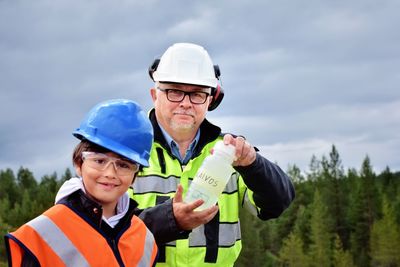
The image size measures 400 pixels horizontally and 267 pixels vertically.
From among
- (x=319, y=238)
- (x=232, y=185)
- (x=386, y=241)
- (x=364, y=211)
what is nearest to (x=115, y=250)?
(x=232, y=185)

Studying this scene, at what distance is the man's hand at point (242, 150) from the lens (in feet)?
18.6

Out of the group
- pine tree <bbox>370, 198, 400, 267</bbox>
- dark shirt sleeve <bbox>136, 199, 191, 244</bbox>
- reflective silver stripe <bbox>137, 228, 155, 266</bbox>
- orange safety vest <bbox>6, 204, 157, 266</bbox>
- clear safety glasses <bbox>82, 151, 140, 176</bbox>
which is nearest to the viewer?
orange safety vest <bbox>6, 204, 157, 266</bbox>

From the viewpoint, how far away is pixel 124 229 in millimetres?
5027

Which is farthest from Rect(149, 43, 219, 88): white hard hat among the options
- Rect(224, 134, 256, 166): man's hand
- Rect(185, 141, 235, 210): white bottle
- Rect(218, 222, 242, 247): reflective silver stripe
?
Rect(218, 222, 242, 247): reflective silver stripe

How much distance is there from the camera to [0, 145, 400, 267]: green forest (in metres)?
74.6

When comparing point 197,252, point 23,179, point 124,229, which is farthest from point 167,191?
point 23,179

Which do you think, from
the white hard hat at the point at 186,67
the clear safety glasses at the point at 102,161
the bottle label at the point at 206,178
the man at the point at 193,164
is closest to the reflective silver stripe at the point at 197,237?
the man at the point at 193,164

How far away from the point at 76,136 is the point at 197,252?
1694mm

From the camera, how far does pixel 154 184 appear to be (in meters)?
6.10

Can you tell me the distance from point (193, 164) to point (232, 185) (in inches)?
16.6

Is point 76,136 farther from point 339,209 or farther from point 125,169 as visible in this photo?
point 339,209

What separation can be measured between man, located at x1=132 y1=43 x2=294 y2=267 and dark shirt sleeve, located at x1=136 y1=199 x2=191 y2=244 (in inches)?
11.9

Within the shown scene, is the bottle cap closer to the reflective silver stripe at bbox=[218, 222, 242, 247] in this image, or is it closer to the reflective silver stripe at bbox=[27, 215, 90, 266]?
the reflective silver stripe at bbox=[218, 222, 242, 247]

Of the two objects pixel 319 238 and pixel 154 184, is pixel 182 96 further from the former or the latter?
pixel 319 238
